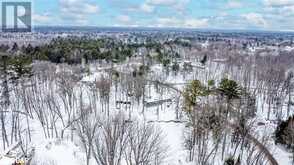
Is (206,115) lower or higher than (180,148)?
higher

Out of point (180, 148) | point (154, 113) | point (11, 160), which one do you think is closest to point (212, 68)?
point (154, 113)

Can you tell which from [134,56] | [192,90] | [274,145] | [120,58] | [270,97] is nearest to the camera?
[274,145]

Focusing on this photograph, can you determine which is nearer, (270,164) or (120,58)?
(270,164)

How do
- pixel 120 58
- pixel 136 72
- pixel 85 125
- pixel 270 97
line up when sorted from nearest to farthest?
1. pixel 85 125
2. pixel 270 97
3. pixel 136 72
4. pixel 120 58

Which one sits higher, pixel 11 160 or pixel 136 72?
pixel 136 72

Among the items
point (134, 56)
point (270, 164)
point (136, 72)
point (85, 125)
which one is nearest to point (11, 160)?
point (85, 125)

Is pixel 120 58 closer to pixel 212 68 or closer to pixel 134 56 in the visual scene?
pixel 134 56

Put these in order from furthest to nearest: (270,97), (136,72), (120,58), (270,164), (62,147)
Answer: (120,58) < (136,72) < (270,97) < (62,147) < (270,164)

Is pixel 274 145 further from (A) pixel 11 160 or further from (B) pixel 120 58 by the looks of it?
(B) pixel 120 58

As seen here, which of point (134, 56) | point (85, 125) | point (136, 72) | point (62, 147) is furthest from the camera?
point (134, 56)
